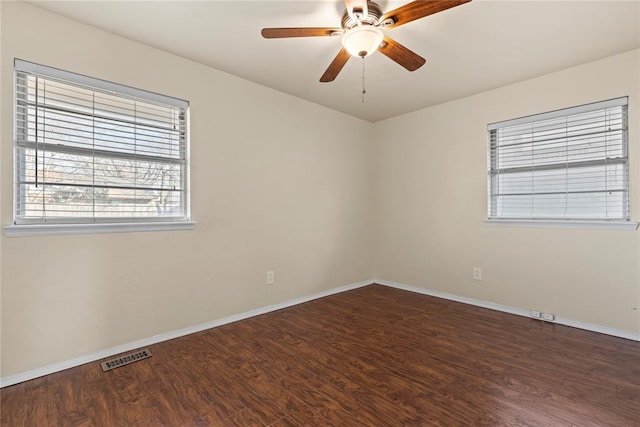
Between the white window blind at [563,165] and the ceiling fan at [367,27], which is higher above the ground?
the ceiling fan at [367,27]

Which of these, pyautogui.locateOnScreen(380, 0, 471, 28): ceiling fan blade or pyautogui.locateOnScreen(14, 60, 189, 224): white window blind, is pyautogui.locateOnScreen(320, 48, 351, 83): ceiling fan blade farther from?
pyautogui.locateOnScreen(14, 60, 189, 224): white window blind

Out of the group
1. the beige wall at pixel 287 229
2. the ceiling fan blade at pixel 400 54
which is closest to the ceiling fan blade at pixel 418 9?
the ceiling fan blade at pixel 400 54

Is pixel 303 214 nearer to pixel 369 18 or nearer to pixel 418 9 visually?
pixel 369 18

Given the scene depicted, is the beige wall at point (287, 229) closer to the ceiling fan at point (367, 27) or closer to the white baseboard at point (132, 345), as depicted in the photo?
the white baseboard at point (132, 345)

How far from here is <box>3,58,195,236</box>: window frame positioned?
1.92 metres

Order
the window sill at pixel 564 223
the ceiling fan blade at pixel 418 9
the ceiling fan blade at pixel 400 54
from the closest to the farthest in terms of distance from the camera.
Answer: the ceiling fan blade at pixel 418 9
the ceiling fan blade at pixel 400 54
the window sill at pixel 564 223

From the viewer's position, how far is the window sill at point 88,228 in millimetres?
1903

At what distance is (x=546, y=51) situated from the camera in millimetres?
2492

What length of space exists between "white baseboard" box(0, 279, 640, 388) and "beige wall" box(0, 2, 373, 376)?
0.05 meters

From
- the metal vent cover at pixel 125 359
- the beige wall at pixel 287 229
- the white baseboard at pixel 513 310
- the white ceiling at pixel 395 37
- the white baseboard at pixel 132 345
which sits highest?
the white ceiling at pixel 395 37

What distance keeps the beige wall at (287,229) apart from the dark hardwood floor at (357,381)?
33 centimetres

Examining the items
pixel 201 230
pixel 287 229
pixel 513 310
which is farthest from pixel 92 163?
pixel 513 310

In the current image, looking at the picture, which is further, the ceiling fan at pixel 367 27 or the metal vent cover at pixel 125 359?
the metal vent cover at pixel 125 359

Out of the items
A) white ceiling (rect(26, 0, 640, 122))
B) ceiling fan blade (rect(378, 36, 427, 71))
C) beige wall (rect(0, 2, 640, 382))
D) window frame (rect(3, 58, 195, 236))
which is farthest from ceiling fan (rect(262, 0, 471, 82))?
beige wall (rect(0, 2, 640, 382))
